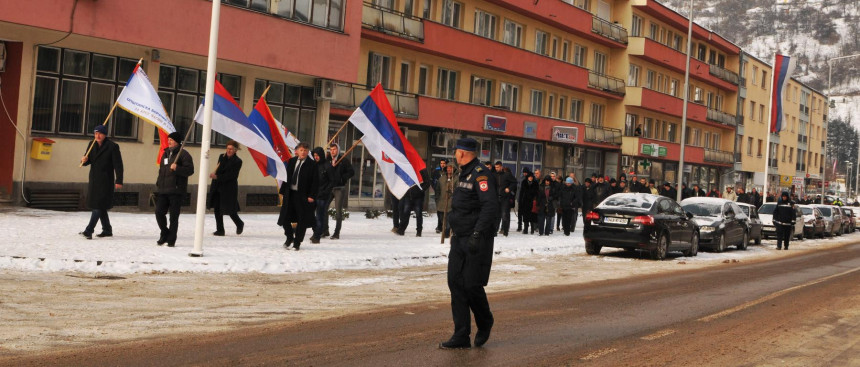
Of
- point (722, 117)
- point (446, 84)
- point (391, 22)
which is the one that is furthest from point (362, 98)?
point (722, 117)

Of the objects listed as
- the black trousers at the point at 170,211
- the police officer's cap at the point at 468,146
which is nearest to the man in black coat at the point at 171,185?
the black trousers at the point at 170,211

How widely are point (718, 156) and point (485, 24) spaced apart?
35.4 m

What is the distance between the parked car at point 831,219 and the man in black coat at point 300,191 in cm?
3278

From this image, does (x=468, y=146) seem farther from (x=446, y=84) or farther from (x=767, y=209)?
(x=767, y=209)

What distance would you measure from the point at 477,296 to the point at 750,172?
76.8 metres

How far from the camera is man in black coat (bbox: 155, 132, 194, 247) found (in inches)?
627

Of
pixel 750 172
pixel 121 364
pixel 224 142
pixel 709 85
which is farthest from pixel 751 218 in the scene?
pixel 750 172

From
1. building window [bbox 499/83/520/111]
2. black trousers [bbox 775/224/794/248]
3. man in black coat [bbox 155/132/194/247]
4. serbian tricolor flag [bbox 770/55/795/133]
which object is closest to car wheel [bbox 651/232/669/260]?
black trousers [bbox 775/224/794/248]

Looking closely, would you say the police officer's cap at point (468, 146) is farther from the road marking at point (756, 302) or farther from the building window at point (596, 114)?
the building window at point (596, 114)

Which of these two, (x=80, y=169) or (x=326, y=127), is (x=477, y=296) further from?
(x=326, y=127)

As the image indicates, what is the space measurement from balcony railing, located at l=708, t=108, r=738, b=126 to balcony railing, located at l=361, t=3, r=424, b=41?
39.1 m

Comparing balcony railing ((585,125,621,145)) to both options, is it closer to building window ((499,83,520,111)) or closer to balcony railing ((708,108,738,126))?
building window ((499,83,520,111))

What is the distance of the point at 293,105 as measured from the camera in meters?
29.0

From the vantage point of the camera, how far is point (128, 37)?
2216 cm
